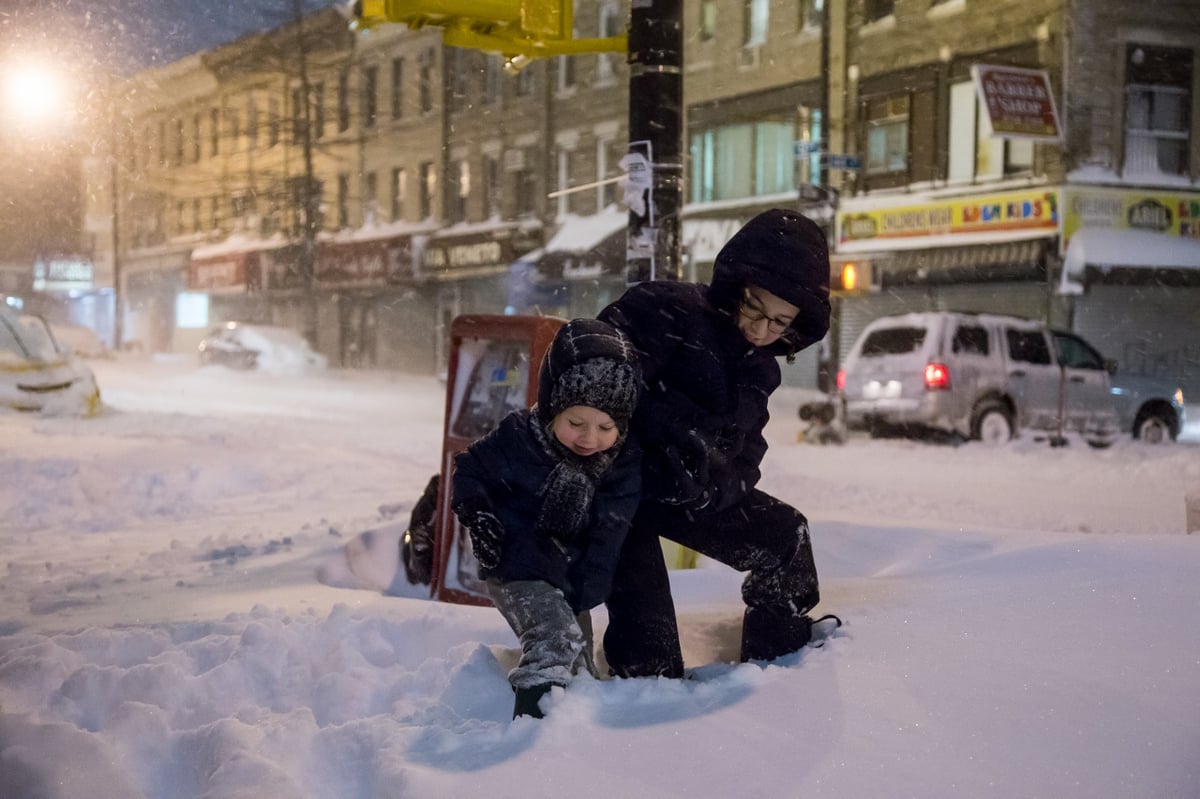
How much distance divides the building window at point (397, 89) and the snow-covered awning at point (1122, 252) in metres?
24.9

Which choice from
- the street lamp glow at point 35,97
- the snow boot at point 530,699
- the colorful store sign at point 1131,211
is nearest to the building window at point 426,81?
the colorful store sign at point 1131,211

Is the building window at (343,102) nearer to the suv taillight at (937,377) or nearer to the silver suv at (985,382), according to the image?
the silver suv at (985,382)

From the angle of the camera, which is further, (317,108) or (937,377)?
(317,108)

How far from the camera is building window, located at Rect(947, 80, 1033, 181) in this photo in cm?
2172

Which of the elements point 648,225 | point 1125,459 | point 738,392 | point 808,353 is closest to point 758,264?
point 738,392

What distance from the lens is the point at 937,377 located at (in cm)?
1484

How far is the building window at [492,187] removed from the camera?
35.7 meters

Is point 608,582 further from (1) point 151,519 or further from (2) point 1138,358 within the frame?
(2) point 1138,358

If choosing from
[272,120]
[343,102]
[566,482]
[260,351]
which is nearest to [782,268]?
[566,482]

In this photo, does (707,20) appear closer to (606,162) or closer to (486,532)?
(606,162)

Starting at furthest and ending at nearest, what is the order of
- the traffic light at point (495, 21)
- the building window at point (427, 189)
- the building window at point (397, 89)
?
the building window at point (397, 89), the building window at point (427, 189), the traffic light at point (495, 21)

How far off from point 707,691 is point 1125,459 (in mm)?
11959

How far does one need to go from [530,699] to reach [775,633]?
94 centimetres

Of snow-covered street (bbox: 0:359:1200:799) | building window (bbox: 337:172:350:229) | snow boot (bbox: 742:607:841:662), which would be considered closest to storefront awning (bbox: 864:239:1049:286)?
snow-covered street (bbox: 0:359:1200:799)
